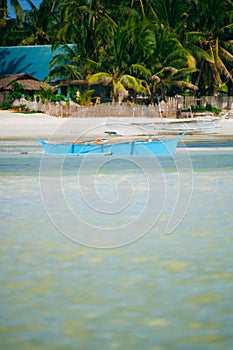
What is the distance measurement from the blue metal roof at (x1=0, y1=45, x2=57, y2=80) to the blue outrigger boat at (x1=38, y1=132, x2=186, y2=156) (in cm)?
2581

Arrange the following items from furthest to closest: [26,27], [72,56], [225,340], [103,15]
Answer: [26,27], [103,15], [72,56], [225,340]

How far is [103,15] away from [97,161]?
26.4 meters

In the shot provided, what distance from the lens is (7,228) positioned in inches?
305

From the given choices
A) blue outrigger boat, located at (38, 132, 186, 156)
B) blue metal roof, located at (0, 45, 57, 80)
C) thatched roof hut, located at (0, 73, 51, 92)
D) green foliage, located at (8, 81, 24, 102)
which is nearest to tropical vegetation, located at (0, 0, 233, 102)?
thatched roof hut, located at (0, 73, 51, 92)

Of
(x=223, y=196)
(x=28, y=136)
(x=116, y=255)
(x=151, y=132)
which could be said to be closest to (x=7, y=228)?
(x=116, y=255)

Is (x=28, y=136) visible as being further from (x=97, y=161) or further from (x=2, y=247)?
(x=2, y=247)

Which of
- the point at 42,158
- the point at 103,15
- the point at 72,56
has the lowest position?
the point at 42,158

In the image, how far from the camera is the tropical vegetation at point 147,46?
35.2m

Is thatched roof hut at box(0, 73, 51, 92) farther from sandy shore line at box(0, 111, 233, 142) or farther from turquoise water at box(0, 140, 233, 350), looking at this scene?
turquoise water at box(0, 140, 233, 350)

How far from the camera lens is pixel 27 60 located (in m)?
42.8

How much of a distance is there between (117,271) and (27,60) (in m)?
38.4

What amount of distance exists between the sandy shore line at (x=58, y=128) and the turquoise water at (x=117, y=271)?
41.7 ft

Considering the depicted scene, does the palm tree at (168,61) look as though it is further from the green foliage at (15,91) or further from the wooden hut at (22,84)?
the green foliage at (15,91)

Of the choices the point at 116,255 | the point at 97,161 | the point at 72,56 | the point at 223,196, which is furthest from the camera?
the point at 72,56
